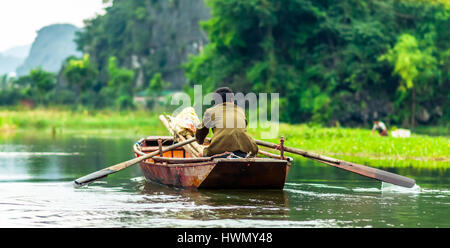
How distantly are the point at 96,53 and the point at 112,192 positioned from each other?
7543cm

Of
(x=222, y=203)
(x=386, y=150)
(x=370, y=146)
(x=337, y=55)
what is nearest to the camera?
(x=222, y=203)

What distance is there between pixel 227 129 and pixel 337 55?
3106cm

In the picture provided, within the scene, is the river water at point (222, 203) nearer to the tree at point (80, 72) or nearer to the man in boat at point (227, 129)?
the man in boat at point (227, 129)

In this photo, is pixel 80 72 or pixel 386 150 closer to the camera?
pixel 386 150

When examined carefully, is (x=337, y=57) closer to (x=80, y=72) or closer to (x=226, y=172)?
(x=226, y=172)

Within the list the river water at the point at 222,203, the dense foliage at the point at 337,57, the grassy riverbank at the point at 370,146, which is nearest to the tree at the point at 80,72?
the dense foliage at the point at 337,57

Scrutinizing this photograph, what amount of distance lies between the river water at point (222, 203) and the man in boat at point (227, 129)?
0.76m

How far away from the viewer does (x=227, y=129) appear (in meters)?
12.2

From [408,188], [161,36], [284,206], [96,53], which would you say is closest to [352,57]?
[408,188]

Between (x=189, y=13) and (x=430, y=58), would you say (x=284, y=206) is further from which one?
(x=189, y=13)

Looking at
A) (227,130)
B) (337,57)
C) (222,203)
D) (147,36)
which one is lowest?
(222,203)

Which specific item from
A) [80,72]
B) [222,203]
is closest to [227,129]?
[222,203]

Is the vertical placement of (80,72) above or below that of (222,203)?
above

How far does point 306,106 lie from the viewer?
1622 inches
